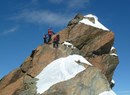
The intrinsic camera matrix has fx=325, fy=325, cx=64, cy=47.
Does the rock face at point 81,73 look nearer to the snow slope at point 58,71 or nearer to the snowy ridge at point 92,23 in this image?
the snowy ridge at point 92,23

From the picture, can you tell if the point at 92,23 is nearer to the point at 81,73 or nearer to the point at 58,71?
the point at 58,71

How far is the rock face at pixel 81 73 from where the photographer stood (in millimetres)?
44469

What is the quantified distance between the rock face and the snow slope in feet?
3.71

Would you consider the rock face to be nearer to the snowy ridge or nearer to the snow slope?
the snowy ridge

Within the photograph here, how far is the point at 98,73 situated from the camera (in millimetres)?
46000

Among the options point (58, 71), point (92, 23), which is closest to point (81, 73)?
point (58, 71)

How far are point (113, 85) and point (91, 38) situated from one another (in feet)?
40.0

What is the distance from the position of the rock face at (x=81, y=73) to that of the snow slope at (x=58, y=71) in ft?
3.71

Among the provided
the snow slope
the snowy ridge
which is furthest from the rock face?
the snow slope

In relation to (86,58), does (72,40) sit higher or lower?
higher

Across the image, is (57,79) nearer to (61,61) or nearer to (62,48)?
(61,61)

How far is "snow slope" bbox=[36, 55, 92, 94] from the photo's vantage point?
47.4 metres

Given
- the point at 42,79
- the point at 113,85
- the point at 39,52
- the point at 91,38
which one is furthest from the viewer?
the point at 113,85

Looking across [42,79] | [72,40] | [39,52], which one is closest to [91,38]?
[72,40]
